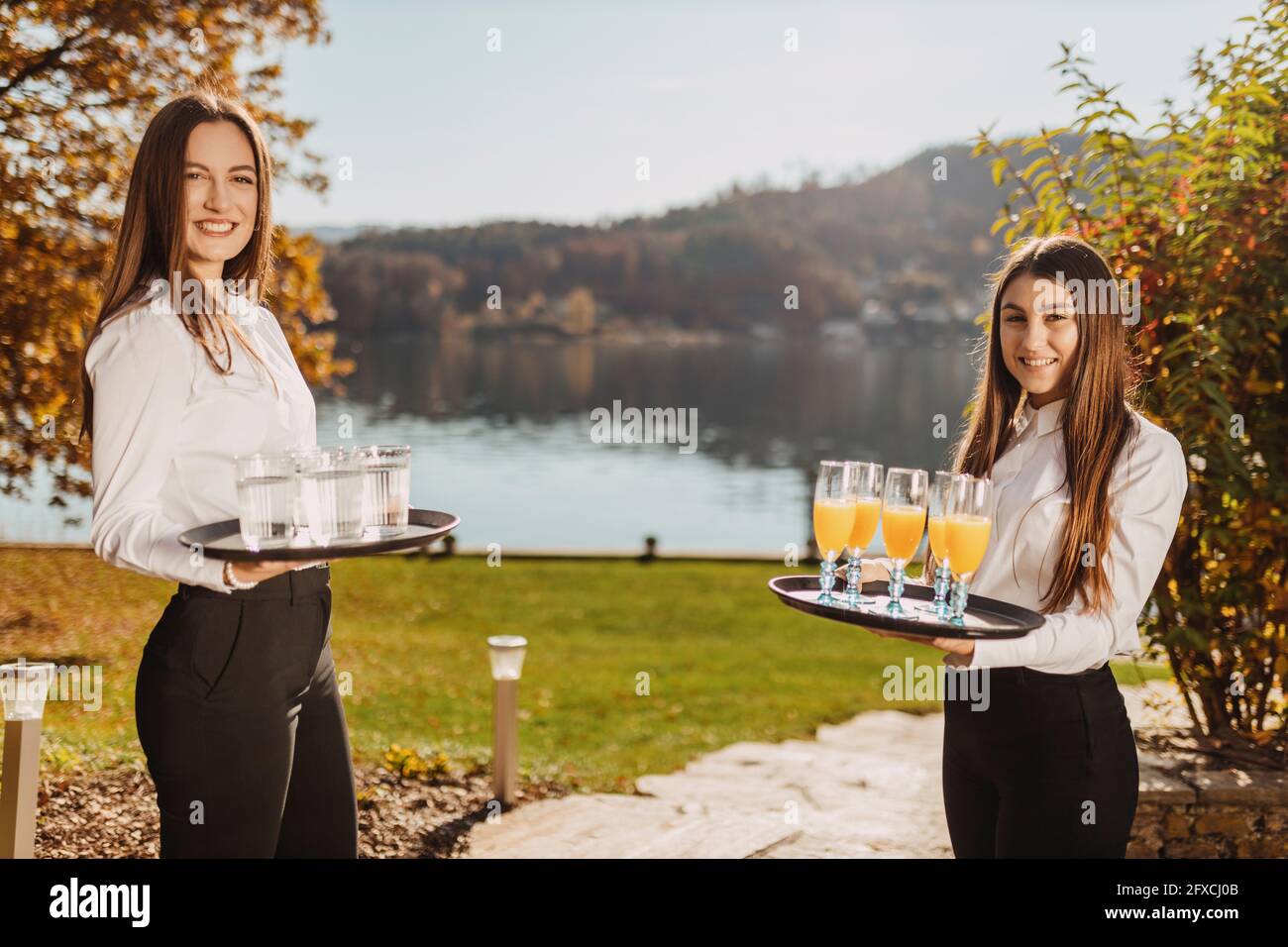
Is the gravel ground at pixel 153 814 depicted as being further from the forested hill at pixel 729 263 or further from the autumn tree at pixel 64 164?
the forested hill at pixel 729 263

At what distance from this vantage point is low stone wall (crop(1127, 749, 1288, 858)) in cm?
389

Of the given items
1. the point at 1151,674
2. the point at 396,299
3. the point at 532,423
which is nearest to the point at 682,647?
the point at 1151,674

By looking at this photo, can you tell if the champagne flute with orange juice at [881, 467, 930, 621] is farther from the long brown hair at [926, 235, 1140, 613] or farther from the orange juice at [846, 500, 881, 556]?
the long brown hair at [926, 235, 1140, 613]

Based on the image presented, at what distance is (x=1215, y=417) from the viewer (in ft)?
13.4

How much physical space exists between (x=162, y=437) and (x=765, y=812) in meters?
4.00

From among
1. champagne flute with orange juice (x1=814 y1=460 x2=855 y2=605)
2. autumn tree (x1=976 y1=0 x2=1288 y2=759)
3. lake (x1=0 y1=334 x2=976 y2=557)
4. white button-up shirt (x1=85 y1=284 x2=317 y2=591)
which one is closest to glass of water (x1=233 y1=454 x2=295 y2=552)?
white button-up shirt (x1=85 y1=284 x2=317 y2=591)

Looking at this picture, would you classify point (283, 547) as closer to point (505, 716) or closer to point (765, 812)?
point (505, 716)

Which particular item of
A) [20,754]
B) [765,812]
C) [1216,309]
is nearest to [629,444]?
[765,812]

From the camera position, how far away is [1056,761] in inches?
95.4

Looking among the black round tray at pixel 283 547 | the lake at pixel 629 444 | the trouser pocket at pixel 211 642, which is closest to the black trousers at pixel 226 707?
the trouser pocket at pixel 211 642
